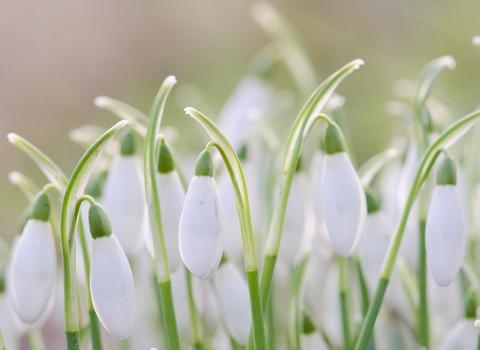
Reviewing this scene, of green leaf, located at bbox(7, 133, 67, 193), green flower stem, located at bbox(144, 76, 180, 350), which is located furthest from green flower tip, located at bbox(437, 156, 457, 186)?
green leaf, located at bbox(7, 133, 67, 193)

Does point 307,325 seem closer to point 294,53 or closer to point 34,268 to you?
point 34,268

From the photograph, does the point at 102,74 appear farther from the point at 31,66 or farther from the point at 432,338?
the point at 432,338

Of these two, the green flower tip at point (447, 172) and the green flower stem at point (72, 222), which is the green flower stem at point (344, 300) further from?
the green flower stem at point (72, 222)

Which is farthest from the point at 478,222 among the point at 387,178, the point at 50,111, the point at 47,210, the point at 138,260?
the point at 50,111

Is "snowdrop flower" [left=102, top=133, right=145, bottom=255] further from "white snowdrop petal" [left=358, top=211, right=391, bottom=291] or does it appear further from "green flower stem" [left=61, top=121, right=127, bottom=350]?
"white snowdrop petal" [left=358, top=211, right=391, bottom=291]

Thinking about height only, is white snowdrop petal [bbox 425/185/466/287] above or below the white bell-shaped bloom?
above

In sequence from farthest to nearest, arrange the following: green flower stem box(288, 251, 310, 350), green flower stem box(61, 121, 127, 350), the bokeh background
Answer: the bokeh background → green flower stem box(288, 251, 310, 350) → green flower stem box(61, 121, 127, 350)
